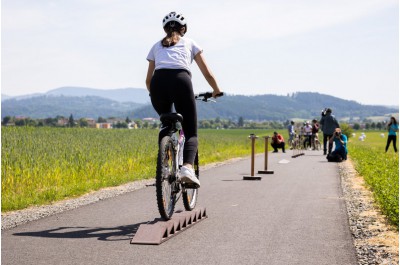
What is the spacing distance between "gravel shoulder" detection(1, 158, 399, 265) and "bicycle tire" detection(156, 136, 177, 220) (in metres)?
2.05

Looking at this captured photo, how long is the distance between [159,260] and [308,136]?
104ft

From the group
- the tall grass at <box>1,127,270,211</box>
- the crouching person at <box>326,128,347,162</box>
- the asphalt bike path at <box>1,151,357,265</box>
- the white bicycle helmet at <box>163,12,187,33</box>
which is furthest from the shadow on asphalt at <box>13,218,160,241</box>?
the crouching person at <box>326,128,347,162</box>

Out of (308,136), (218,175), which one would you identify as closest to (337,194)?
(218,175)

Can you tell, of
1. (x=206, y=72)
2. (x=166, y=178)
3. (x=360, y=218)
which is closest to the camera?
(x=166, y=178)

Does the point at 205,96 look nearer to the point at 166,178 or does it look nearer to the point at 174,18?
the point at 174,18

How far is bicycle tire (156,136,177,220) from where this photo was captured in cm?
629

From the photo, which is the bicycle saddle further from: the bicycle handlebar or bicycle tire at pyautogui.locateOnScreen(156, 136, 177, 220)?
the bicycle handlebar

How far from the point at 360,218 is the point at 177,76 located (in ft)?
11.7

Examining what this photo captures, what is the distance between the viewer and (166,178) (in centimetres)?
659

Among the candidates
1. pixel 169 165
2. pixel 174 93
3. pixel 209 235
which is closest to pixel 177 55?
pixel 174 93

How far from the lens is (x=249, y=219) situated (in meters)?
7.88

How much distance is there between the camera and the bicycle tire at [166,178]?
6293 millimetres

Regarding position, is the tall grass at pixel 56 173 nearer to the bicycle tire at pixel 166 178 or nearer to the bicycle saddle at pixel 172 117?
the bicycle tire at pixel 166 178

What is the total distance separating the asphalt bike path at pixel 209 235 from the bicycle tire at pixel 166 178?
373 mm
